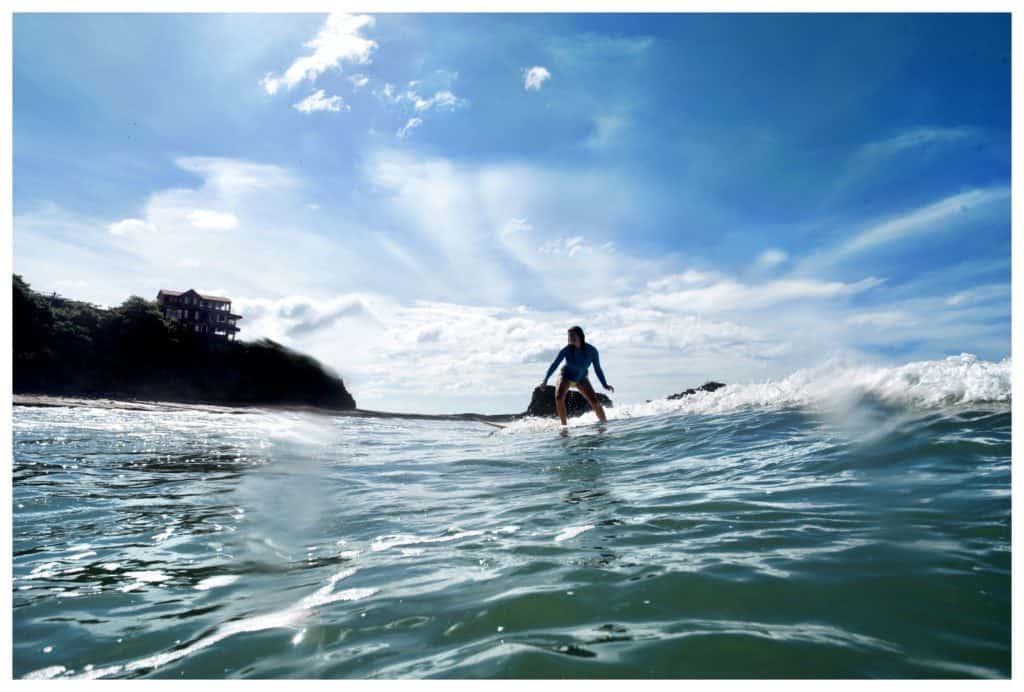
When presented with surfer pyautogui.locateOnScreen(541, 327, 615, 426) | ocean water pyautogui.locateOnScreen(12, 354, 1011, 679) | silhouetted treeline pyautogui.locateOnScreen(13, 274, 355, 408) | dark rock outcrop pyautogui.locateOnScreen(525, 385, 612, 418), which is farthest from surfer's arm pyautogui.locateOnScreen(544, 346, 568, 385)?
Result: silhouetted treeline pyautogui.locateOnScreen(13, 274, 355, 408)

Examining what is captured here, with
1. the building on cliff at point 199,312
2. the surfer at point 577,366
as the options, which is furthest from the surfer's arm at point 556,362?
the building on cliff at point 199,312

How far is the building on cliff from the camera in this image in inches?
2872

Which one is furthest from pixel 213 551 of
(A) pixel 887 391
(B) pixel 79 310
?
(B) pixel 79 310

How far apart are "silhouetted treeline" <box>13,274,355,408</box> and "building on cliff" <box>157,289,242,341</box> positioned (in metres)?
7.87

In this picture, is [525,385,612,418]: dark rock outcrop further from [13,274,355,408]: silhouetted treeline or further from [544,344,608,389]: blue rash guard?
[13,274,355,408]: silhouetted treeline

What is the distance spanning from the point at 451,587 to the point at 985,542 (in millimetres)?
2924

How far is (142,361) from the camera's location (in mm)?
57375

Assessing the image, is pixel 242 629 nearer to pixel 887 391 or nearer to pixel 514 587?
pixel 514 587

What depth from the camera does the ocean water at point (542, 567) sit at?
7.97 ft

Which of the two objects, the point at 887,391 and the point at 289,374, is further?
the point at 289,374

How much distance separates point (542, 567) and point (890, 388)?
8982 millimetres

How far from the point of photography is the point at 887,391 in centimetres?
1009

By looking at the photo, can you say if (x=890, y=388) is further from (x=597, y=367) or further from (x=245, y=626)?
(x=245, y=626)

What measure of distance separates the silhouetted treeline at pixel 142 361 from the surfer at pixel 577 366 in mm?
44294
